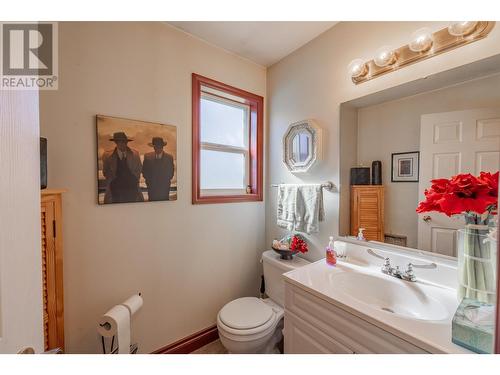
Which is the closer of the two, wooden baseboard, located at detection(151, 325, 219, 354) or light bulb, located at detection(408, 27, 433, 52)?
light bulb, located at detection(408, 27, 433, 52)

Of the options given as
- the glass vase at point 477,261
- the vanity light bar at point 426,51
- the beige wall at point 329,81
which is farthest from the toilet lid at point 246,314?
the vanity light bar at point 426,51

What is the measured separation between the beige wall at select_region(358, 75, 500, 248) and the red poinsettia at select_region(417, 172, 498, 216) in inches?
13.2

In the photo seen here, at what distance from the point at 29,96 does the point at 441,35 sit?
1.55 metres

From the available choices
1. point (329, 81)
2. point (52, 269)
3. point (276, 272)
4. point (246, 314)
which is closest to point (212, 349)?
point (246, 314)

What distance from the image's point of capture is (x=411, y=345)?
643 millimetres

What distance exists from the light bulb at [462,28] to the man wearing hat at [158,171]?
1583mm

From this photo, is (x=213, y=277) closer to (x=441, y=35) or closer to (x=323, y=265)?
(x=323, y=265)

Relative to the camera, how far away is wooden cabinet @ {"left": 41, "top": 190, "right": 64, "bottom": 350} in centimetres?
94

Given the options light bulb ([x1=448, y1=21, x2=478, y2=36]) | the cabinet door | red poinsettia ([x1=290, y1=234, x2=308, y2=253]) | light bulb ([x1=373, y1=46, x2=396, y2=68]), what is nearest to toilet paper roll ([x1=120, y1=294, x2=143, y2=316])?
the cabinet door

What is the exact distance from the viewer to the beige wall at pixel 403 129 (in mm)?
921

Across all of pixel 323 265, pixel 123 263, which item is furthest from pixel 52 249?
pixel 323 265

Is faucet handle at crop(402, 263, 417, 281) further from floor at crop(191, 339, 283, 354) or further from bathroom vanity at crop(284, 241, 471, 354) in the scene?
floor at crop(191, 339, 283, 354)

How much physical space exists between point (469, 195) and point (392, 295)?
0.57 meters
